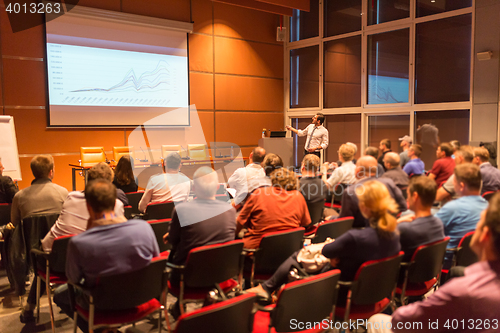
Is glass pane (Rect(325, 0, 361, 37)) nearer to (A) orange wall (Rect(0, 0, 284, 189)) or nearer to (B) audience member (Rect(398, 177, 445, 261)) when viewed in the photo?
(A) orange wall (Rect(0, 0, 284, 189))

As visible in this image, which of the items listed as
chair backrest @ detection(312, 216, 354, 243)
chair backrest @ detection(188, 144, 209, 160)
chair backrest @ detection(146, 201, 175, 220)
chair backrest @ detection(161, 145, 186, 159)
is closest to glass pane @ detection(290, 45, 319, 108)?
chair backrest @ detection(188, 144, 209, 160)

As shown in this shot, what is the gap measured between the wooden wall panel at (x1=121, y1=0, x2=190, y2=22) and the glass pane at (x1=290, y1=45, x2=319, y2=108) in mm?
3419

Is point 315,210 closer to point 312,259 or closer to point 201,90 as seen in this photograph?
point 312,259

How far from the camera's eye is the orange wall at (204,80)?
285 inches

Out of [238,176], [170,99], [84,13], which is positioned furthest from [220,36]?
[238,176]

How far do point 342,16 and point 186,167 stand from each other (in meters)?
5.66

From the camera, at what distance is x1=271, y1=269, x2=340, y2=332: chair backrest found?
5.92 ft

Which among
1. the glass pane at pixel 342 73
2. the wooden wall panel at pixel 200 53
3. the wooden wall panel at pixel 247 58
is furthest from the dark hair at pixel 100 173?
the glass pane at pixel 342 73

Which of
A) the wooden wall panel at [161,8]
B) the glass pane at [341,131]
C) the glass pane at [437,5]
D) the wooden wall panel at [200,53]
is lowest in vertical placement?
the glass pane at [341,131]

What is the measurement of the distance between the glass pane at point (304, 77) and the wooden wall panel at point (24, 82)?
653 cm

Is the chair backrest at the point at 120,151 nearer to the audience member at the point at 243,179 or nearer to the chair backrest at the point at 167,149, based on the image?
the chair backrest at the point at 167,149

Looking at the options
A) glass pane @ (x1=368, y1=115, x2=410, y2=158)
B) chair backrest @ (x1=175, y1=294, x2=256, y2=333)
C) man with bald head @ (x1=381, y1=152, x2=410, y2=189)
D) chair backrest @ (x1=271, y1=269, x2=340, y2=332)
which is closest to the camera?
chair backrest @ (x1=175, y1=294, x2=256, y2=333)

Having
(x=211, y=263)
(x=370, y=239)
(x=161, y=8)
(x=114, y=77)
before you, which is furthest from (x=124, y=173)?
(x=161, y=8)

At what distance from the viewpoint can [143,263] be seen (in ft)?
6.97
